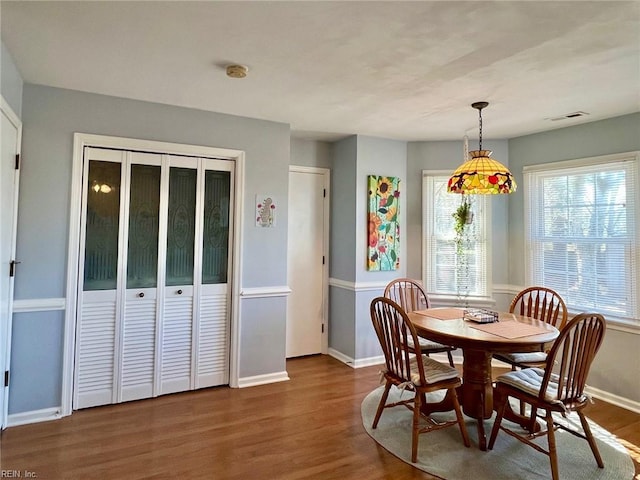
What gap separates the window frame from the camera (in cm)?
424

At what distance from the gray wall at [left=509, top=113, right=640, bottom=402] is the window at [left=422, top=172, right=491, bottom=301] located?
0.34 metres

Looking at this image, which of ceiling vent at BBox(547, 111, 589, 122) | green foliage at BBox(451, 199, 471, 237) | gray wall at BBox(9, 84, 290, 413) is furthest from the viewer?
green foliage at BBox(451, 199, 471, 237)

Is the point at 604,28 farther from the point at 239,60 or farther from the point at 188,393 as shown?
the point at 188,393

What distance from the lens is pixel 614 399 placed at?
3.30 m

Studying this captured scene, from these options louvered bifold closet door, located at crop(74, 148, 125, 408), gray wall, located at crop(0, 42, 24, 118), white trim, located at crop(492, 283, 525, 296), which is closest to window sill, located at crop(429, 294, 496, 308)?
white trim, located at crop(492, 283, 525, 296)

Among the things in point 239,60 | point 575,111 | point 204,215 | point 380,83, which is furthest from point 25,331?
point 575,111

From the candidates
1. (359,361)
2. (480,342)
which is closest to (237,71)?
(480,342)

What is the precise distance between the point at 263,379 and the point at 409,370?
1.66 m

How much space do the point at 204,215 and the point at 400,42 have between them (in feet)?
7.07

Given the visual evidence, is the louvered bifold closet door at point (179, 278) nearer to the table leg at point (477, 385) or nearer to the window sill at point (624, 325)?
the table leg at point (477, 385)

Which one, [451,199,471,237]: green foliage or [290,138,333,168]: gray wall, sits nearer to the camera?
[451,199,471,237]: green foliage

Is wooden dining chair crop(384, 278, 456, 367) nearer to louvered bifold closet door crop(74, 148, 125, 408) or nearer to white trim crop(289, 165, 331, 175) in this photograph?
white trim crop(289, 165, 331, 175)

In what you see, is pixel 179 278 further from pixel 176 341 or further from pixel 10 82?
pixel 10 82

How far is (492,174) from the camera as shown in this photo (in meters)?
2.63
